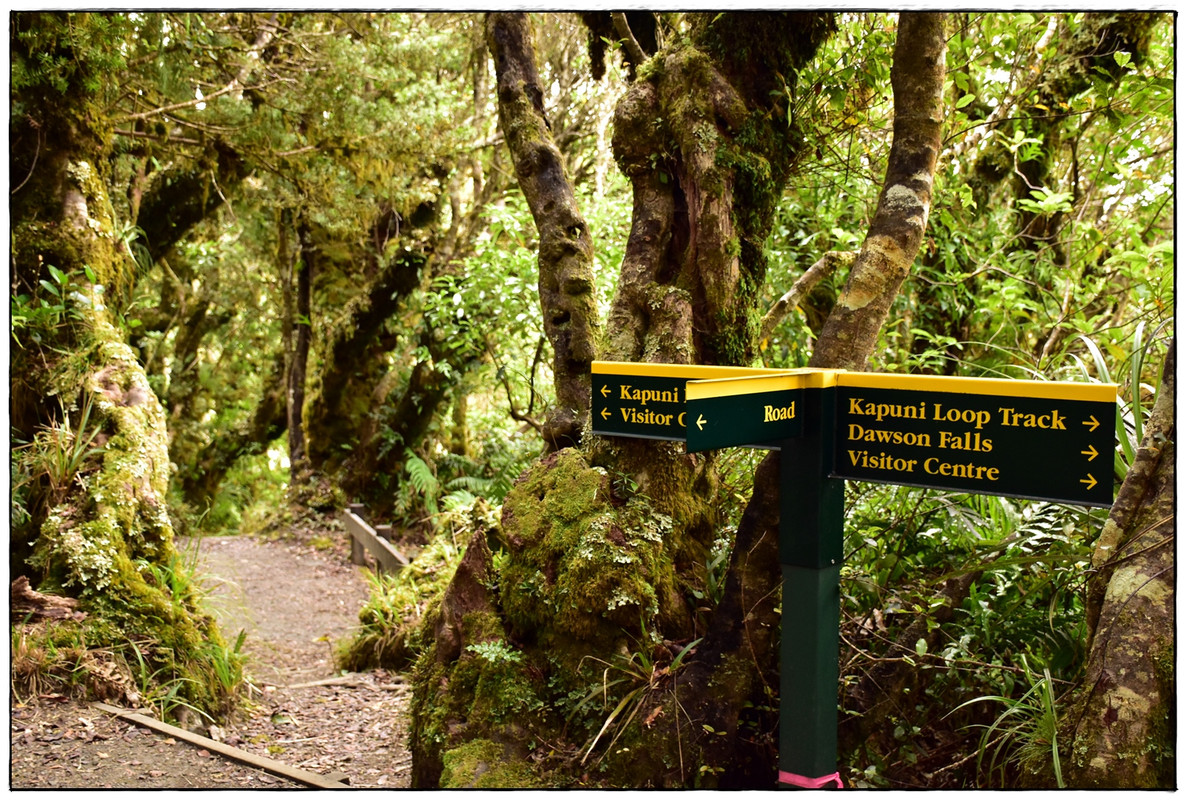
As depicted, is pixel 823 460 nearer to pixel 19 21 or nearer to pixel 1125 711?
pixel 1125 711

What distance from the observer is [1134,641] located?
3.08 metres

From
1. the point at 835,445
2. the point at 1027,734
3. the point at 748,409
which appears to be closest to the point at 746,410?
the point at 748,409

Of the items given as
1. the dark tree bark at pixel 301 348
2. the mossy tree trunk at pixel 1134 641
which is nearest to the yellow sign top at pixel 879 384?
the mossy tree trunk at pixel 1134 641

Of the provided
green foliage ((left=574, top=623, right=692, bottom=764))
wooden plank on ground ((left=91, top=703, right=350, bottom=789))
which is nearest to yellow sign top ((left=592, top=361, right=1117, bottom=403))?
green foliage ((left=574, top=623, right=692, bottom=764))

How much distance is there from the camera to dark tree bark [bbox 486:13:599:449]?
5.55 metres

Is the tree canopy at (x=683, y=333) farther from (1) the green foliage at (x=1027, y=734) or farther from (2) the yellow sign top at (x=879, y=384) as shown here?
(2) the yellow sign top at (x=879, y=384)

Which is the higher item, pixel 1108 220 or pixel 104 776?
pixel 1108 220

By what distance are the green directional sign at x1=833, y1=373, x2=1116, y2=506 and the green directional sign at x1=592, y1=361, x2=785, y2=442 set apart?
452 millimetres

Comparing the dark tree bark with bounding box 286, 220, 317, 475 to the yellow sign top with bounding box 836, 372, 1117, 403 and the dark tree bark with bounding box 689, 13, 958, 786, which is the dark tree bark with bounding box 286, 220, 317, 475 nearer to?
the dark tree bark with bounding box 689, 13, 958, 786

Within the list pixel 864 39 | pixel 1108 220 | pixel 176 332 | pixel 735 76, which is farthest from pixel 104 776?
pixel 176 332

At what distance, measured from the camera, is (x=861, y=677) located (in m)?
3.89

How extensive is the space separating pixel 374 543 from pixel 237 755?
5298 millimetres

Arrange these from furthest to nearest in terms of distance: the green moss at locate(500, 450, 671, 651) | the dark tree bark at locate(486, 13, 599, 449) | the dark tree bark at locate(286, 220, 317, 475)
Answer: the dark tree bark at locate(286, 220, 317, 475)
the dark tree bark at locate(486, 13, 599, 449)
the green moss at locate(500, 450, 671, 651)

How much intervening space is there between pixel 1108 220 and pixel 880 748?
6.37 m
